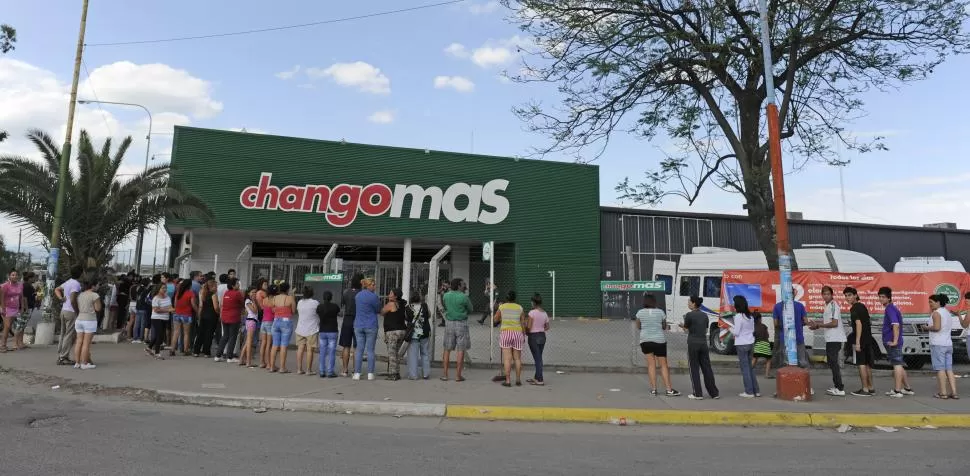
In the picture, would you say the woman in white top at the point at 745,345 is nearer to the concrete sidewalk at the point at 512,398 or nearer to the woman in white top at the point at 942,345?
the concrete sidewalk at the point at 512,398

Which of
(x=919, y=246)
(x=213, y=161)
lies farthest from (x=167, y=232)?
(x=919, y=246)

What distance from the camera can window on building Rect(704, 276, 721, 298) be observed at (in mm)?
14875

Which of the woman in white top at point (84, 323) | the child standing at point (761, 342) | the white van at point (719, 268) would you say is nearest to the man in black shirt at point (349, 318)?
the woman in white top at point (84, 323)

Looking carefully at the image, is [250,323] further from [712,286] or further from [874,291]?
[874,291]

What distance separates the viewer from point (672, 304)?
1608 centimetres

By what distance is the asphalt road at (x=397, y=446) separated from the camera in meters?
5.04

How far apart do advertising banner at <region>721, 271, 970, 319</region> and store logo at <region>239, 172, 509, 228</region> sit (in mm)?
13455

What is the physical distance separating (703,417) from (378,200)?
59.6 ft

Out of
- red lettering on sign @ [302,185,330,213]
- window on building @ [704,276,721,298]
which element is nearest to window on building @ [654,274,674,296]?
window on building @ [704,276,721,298]

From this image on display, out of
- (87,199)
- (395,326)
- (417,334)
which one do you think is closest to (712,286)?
(417,334)

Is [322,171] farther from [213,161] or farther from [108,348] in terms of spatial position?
[108,348]

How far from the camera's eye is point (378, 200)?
23562mm

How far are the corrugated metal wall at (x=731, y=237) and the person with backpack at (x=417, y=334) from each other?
57.4ft

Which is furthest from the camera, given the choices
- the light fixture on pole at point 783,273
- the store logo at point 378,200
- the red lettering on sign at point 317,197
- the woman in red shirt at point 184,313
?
the red lettering on sign at point 317,197
